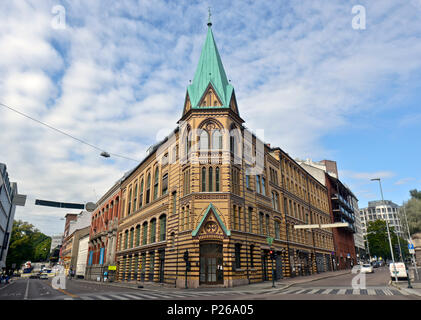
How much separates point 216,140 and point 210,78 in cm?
722

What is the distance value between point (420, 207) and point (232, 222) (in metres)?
57.0

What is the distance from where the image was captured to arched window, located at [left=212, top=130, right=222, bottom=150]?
30.9 m

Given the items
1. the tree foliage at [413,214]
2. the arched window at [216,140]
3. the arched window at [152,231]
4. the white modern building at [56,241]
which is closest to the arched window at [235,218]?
the arched window at [216,140]

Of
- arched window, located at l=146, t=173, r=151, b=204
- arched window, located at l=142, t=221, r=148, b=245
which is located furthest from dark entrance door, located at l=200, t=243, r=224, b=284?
arched window, located at l=146, t=173, r=151, b=204

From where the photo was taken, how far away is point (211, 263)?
89.5 feet

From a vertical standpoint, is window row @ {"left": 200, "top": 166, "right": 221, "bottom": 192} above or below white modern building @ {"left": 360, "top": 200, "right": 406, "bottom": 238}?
below

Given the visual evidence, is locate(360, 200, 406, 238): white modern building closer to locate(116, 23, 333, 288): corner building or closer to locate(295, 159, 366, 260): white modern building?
locate(295, 159, 366, 260): white modern building

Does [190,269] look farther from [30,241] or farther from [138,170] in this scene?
[30,241]

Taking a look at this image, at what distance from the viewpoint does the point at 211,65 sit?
3419cm

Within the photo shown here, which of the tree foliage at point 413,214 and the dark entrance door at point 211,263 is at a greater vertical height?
the tree foliage at point 413,214

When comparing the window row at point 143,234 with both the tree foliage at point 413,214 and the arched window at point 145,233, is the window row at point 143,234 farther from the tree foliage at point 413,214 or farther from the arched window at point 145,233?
the tree foliage at point 413,214

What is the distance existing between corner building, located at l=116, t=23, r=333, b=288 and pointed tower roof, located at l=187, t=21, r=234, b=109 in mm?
116

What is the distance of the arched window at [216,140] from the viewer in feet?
101

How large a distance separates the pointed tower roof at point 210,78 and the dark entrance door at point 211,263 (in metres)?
14.4
